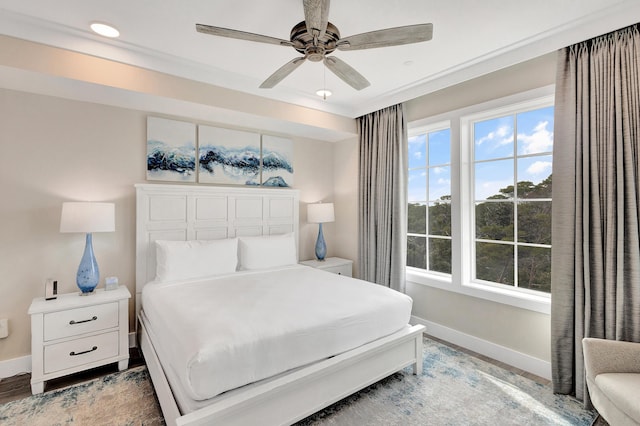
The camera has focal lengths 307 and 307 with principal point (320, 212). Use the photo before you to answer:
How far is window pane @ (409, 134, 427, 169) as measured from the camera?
3617 mm

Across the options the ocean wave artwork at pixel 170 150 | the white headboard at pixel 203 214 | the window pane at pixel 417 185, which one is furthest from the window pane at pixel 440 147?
the ocean wave artwork at pixel 170 150

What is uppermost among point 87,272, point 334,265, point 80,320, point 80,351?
point 87,272

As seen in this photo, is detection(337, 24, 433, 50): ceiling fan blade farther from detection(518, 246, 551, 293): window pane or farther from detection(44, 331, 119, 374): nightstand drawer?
detection(44, 331, 119, 374): nightstand drawer

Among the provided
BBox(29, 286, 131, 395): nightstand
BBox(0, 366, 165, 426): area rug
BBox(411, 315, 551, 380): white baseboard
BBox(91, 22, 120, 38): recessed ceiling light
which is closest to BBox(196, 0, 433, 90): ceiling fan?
BBox(91, 22, 120, 38): recessed ceiling light

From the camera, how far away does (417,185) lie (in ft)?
12.1

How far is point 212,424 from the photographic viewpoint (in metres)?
1.46

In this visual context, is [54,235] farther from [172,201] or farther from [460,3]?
[460,3]

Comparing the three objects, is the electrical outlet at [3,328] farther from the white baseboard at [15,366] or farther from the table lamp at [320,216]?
the table lamp at [320,216]

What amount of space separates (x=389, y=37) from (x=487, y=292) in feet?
7.78

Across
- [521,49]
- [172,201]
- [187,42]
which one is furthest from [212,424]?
[521,49]

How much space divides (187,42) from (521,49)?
2.63 m

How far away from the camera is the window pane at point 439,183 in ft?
11.0

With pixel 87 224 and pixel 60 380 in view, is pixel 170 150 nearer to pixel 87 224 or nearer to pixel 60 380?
A: pixel 87 224

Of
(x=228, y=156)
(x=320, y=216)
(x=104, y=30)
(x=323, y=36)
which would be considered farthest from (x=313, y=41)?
(x=320, y=216)
